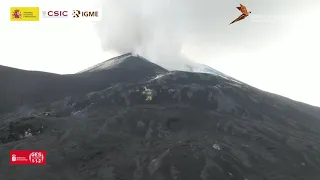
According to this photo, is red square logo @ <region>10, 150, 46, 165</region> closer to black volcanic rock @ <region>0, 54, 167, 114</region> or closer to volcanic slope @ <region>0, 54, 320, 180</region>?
volcanic slope @ <region>0, 54, 320, 180</region>

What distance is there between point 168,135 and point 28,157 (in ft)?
105

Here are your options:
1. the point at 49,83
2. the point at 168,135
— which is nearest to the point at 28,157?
the point at 168,135

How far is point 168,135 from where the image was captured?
84125 mm

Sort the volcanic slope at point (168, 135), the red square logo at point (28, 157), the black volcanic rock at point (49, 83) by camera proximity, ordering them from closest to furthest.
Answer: the volcanic slope at point (168, 135) → the red square logo at point (28, 157) → the black volcanic rock at point (49, 83)

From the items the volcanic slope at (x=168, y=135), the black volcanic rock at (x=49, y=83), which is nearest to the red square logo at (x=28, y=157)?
the volcanic slope at (x=168, y=135)

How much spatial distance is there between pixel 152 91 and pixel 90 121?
28.4 m

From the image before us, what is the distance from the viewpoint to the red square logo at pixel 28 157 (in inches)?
2581

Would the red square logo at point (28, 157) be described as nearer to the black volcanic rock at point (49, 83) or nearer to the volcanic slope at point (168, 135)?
the volcanic slope at point (168, 135)

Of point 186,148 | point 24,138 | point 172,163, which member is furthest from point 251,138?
point 24,138

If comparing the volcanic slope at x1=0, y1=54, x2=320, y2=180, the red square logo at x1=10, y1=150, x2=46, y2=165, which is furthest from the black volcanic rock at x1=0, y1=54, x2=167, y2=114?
the red square logo at x1=10, y1=150, x2=46, y2=165

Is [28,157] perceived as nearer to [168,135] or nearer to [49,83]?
[168,135]

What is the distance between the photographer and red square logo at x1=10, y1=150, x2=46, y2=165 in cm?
6556

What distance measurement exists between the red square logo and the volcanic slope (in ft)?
4.29

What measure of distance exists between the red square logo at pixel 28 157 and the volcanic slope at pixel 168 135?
4.29 feet
